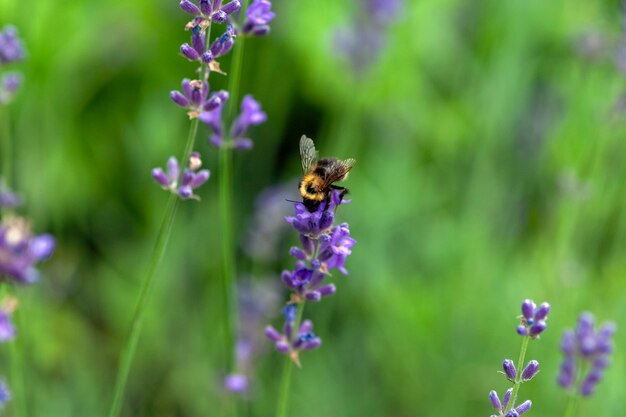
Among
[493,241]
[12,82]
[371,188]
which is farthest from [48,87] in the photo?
[493,241]

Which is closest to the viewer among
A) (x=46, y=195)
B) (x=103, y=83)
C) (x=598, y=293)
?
(x=598, y=293)

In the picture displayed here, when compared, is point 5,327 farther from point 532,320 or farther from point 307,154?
point 532,320

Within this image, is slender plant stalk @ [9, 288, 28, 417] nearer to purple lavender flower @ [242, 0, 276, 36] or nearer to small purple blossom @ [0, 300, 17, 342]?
small purple blossom @ [0, 300, 17, 342]

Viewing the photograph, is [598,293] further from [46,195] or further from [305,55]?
[46,195]

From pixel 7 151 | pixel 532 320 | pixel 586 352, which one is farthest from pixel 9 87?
pixel 586 352

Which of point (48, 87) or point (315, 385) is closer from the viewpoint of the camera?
point (315, 385)

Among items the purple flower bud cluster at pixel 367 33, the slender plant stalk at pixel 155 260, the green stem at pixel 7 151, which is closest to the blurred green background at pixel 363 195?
the purple flower bud cluster at pixel 367 33

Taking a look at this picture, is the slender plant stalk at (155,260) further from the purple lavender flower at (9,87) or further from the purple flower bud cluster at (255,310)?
the purple flower bud cluster at (255,310)
